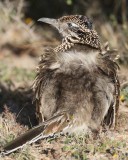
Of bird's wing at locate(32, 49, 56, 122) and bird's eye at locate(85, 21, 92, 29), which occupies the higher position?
bird's eye at locate(85, 21, 92, 29)

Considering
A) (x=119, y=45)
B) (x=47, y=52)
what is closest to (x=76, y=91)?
(x=47, y=52)

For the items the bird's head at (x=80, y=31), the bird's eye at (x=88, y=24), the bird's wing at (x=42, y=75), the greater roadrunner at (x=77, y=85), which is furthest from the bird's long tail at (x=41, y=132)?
the bird's eye at (x=88, y=24)

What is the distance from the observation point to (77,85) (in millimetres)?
6277

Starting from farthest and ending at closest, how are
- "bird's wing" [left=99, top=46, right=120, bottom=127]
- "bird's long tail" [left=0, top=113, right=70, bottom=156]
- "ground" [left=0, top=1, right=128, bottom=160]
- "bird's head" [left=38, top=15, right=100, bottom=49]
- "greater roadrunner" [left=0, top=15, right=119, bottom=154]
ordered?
"bird's head" [left=38, top=15, right=100, bottom=49], "bird's wing" [left=99, top=46, right=120, bottom=127], "greater roadrunner" [left=0, top=15, right=119, bottom=154], "ground" [left=0, top=1, right=128, bottom=160], "bird's long tail" [left=0, top=113, right=70, bottom=156]

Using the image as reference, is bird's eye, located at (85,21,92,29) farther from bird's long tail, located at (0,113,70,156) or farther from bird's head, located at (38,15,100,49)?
A: bird's long tail, located at (0,113,70,156)

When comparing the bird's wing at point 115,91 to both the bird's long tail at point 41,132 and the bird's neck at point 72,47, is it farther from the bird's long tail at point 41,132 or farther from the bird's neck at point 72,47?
the bird's long tail at point 41,132

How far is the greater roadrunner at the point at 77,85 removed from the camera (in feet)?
20.2

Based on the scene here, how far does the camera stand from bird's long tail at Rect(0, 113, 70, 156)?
5594mm

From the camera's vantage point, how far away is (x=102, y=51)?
21.9ft

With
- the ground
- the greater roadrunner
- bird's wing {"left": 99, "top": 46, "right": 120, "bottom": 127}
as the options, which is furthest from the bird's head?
the ground

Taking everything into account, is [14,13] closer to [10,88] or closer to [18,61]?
[18,61]

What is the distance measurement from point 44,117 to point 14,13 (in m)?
5.50

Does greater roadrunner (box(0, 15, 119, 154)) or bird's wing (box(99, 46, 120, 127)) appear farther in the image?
bird's wing (box(99, 46, 120, 127))

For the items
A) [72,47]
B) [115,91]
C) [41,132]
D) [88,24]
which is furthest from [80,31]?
[41,132]
